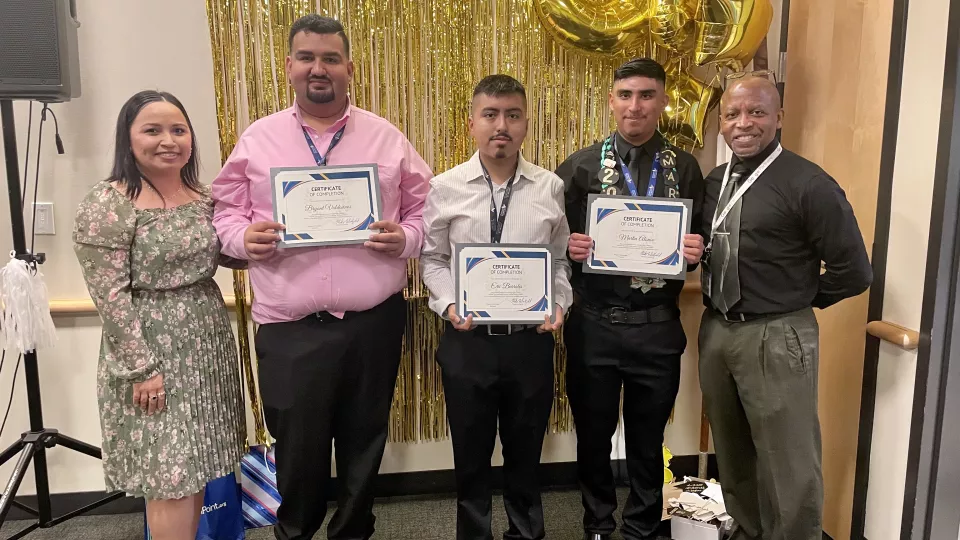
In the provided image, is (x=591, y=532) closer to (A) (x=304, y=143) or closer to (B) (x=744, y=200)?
(B) (x=744, y=200)

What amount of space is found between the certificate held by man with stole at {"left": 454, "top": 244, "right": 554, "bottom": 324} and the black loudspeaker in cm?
145

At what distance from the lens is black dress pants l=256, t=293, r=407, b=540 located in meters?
1.81

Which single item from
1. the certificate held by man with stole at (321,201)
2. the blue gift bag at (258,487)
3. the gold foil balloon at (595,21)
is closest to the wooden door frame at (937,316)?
the gold foil balloon at (595,21)

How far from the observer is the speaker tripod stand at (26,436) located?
1.99m

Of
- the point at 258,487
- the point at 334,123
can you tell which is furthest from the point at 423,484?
A: the point at 334,123

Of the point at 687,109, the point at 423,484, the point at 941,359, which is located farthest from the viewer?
the point at 423,484

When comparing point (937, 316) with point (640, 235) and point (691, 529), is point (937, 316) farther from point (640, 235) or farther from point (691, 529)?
point (691, 529)

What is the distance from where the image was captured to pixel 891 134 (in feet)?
6.15

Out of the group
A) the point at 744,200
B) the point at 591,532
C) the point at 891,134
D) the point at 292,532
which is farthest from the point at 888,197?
the point at 292,532

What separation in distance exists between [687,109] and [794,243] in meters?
0.81

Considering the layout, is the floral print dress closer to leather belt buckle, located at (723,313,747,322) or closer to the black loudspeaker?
the black loudspeaker

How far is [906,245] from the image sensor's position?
72.6 inches

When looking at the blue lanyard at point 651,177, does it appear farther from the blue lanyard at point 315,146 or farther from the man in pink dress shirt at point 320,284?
the blue lanyard at point 315,146

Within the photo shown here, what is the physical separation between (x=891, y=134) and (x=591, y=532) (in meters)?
1.67
